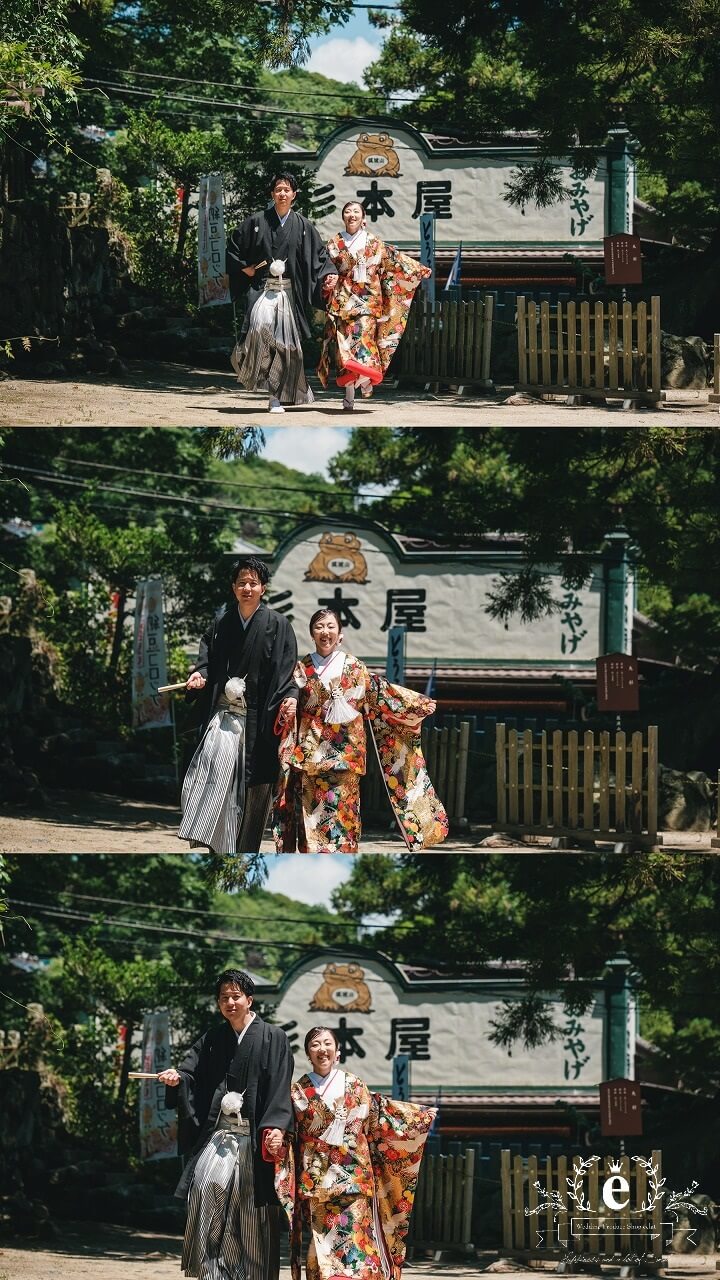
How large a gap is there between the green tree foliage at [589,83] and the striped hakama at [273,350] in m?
2.23

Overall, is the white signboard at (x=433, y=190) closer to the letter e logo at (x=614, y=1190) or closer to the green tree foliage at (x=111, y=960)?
the green tree foliage at (x=111, y=960)

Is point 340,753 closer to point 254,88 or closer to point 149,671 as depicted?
point 149,671

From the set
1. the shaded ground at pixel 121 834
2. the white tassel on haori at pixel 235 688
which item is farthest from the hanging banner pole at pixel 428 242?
the white tassel on haori at pixel 235 688

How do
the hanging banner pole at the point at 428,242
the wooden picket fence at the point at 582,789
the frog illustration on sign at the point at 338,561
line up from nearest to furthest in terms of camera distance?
1. the wooden picket fence at the point at 582,789
2. the frog illustration on sign at the point at 338,561
3. the hanging banner pole at the point at 428,242

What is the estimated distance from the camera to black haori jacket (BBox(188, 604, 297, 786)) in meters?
12.3

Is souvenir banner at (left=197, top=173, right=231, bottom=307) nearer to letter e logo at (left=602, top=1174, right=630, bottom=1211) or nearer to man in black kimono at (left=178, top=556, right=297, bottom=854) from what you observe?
man in black kimono at (left=178, top=556, right=297, bottom=854)

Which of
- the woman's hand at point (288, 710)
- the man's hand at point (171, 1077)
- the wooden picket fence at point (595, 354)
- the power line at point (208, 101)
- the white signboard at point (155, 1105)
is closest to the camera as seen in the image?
the man's hand at point (171, 1077)

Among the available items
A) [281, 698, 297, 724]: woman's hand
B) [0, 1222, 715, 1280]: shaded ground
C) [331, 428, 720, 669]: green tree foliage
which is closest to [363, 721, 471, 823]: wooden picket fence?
[331, 428, 720, 669]: green tree foliage

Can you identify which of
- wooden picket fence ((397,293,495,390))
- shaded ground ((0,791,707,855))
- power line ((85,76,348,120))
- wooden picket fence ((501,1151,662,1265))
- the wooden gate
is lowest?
wooden picket fence ((501,1151,662,1265))

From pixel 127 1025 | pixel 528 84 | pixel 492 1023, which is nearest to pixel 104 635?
pixel 127 1025

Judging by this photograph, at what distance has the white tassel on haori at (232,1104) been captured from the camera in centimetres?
1088

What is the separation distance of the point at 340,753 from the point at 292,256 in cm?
334

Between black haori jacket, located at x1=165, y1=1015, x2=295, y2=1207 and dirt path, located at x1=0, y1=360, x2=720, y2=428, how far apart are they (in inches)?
168

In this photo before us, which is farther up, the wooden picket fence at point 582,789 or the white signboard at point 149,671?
the white signboard at point 149,671
